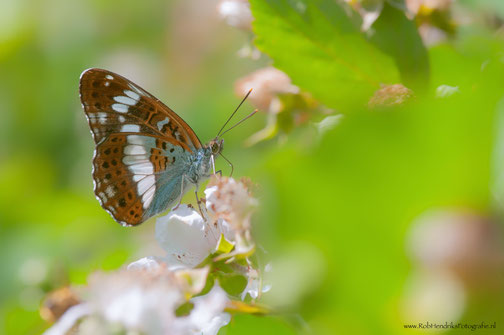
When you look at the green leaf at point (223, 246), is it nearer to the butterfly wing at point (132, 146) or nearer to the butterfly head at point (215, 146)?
the butterfly wing at point (132, 146)

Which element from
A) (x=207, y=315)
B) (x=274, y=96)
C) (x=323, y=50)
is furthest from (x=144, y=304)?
(x=274, y=96)

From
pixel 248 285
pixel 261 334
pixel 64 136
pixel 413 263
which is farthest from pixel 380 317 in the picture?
pixel 64 136

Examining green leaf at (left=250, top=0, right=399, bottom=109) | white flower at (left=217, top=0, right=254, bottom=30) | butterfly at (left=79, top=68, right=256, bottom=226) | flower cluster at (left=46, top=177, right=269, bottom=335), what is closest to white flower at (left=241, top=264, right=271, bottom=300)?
flower cluster at (left=46, top=177, right=269, bottom=335)

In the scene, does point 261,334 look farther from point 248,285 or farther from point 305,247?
point 305,247

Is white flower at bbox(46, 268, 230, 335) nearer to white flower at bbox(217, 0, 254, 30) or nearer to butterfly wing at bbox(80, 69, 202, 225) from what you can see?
white flower at bbox(217, 0, 254, 30)

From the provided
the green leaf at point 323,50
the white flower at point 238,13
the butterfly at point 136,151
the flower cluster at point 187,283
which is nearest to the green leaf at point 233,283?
the flower cluster at point 187,283

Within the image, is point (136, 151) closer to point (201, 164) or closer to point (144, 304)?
point (201, 164)

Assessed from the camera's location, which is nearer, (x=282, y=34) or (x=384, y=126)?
(x=384, y=126)
